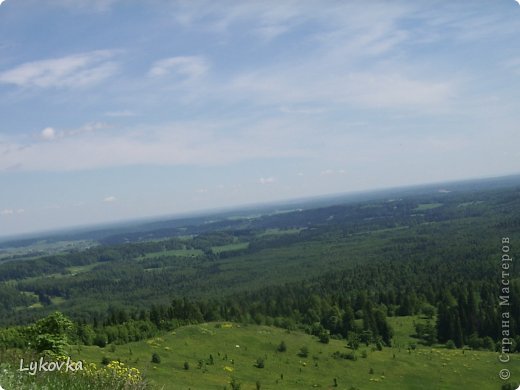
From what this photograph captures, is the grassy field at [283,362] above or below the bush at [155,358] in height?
below

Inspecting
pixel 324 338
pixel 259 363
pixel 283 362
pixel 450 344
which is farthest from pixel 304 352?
pixel 450 344

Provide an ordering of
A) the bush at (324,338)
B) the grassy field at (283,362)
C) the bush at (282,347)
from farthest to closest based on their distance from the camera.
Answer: the bush at (324,338) < the bush at (282,347) < the grassy field at (283,362)

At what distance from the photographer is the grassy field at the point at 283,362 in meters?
61.3

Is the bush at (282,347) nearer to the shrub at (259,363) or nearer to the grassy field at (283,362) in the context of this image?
the grassy field at (283,362)

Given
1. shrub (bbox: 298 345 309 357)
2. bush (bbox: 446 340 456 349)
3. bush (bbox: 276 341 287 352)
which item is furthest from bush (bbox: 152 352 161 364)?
bush (bbox: 446 340 456 349)

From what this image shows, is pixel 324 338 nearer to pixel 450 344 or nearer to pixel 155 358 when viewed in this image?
pixel 450 344

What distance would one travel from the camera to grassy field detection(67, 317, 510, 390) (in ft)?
201

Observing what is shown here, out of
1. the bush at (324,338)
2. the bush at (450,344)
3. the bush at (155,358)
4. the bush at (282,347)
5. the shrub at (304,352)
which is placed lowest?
the bush at (450,344)

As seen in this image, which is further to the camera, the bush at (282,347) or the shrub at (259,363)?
the bush at (282,347)

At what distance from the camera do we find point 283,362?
76500 millimetres

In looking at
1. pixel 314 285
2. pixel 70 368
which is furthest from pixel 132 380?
pixel 314 285

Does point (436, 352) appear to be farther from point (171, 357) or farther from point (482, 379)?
point (171, 357)

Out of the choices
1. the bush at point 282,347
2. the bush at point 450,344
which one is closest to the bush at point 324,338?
the bush at point 282,347

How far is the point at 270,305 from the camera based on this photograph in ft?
461
